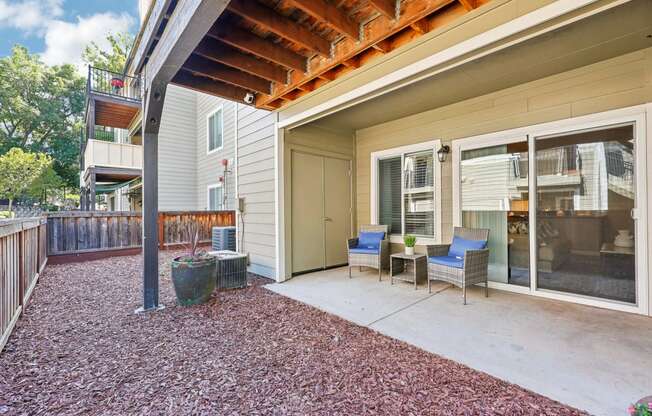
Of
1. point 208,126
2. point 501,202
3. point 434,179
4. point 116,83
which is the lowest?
point 501,202

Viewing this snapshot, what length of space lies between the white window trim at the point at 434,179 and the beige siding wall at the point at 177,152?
324 inches

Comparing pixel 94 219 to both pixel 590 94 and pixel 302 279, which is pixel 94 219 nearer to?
pixel 302 279

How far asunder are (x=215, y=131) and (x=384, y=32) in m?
8.88

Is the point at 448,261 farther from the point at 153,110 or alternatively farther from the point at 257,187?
the point at 153,110

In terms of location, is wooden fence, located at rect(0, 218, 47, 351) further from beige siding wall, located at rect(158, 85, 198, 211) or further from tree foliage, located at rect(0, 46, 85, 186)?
tree foliage, located at rect(0, 46, 85, 186)

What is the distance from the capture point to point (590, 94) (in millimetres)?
3572

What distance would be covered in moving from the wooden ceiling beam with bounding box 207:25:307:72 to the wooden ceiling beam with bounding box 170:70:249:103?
48.6 inches

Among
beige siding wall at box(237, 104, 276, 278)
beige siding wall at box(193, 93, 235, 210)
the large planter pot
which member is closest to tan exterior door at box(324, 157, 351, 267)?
beige siding wall at box(237, 104, 276, 278)

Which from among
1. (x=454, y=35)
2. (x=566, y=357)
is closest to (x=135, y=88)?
(x=454, y=35)

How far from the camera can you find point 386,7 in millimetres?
2686

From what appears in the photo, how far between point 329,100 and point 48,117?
78.0ft

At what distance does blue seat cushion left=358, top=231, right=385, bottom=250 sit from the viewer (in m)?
5.25

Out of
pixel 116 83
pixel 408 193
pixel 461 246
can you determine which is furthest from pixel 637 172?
pixel 116 83

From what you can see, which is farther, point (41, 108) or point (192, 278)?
point (41, 108)
